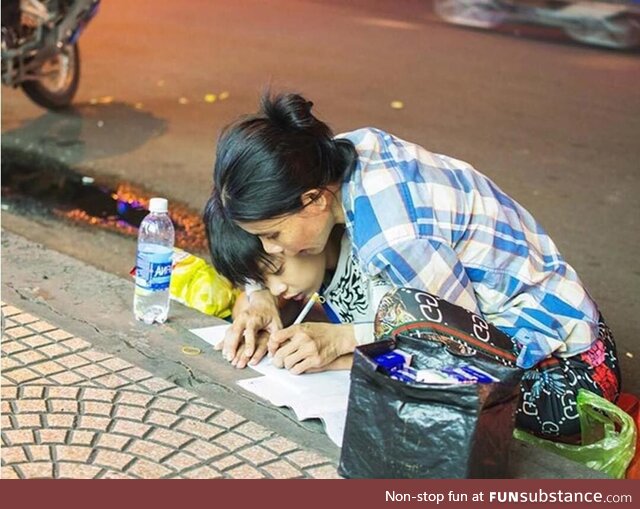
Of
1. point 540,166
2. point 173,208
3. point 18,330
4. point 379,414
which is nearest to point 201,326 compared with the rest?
point 18,330

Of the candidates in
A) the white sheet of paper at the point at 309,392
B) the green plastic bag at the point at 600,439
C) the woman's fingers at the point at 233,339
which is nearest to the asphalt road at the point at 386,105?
the green plastic bag at the point at 600,439

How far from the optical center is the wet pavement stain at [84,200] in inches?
211

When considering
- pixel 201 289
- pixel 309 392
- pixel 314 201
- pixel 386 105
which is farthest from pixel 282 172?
pixel 386 105

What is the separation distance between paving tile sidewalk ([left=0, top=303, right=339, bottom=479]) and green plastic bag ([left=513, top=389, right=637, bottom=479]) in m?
0.67

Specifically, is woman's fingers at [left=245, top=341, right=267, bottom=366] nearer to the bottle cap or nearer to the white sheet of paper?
the white sheet of paper

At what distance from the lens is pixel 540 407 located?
3.02 meters

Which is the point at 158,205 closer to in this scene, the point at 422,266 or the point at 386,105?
the point at 422,266

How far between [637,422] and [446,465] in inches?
34.4

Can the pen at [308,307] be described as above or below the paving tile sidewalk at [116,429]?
above

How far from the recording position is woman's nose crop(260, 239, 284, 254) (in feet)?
9.86

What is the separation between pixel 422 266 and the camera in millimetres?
2836

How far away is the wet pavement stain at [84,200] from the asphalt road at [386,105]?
0.44 feet

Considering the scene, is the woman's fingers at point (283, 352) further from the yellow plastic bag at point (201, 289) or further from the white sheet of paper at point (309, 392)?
the yellow plastic bag at point (201, 289)

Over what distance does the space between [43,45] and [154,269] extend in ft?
13.1
